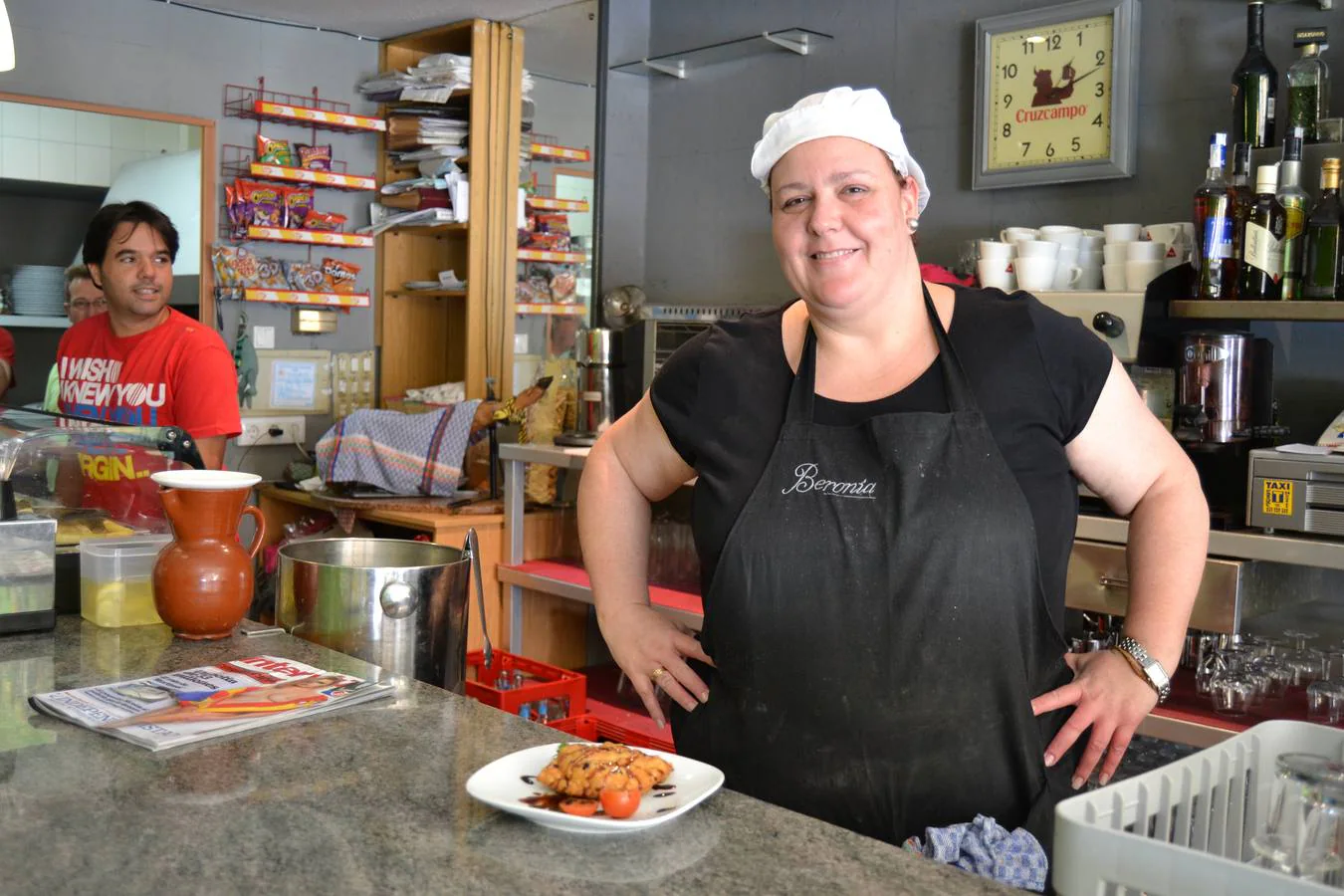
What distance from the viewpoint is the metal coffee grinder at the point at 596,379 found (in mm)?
4496

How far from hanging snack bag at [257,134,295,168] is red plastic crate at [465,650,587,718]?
8.98 ft

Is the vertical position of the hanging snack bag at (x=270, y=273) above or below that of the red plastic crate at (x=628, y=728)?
above

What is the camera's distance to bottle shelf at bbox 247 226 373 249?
17.6ft

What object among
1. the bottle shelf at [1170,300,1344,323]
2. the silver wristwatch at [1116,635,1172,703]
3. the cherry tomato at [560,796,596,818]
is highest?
A: the bottle shelf at [1170,300,1344,323]

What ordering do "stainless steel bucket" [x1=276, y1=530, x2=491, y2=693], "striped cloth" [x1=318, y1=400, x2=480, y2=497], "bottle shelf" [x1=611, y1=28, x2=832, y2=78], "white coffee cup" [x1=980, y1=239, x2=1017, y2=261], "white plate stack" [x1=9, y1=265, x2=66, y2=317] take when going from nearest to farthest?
"stainless steel bucket" [x1=276, y1=530, x2=491, y2=693]
"white coffee cup" [x1=980, y1=239, x2=1017, y2=261]
"bottle shelf" [x1=611, y1=28, x2=832, y2=78]
"striped cloth" [x1=318, y1=400, x2=480, y2=497]
"white plate stack" [x1=9, y1=265, x2=66, y2=317]

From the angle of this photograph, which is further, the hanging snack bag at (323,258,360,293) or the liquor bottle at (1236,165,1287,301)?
the hanging snack bag at (323,258,360,293)

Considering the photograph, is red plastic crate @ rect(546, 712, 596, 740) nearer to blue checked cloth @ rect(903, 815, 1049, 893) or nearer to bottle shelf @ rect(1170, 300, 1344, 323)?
bottle shelf @ rect(1170, 300, 1344, 323)

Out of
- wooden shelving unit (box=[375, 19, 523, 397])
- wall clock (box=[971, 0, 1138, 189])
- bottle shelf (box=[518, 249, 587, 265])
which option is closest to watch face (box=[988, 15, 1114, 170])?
wall clock (box=[971, 0, 1138, 189])

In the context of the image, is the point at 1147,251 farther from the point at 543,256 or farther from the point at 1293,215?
the point at 543,256

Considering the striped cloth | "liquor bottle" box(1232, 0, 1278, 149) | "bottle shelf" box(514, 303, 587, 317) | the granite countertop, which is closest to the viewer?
the granite countertop

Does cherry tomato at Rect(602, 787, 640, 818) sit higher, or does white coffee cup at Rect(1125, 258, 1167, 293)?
white coffee cup at Rect(1125, 258, 1167, 293)

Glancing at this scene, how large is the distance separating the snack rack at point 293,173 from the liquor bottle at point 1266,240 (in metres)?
3.80

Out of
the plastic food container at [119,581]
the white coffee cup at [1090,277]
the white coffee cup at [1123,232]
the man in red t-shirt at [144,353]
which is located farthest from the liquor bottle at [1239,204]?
the man in red t-shirt at [144,353]

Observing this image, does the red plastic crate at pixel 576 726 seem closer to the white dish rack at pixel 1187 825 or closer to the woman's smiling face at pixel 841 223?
the woman's smiling face at pixel 841 223
